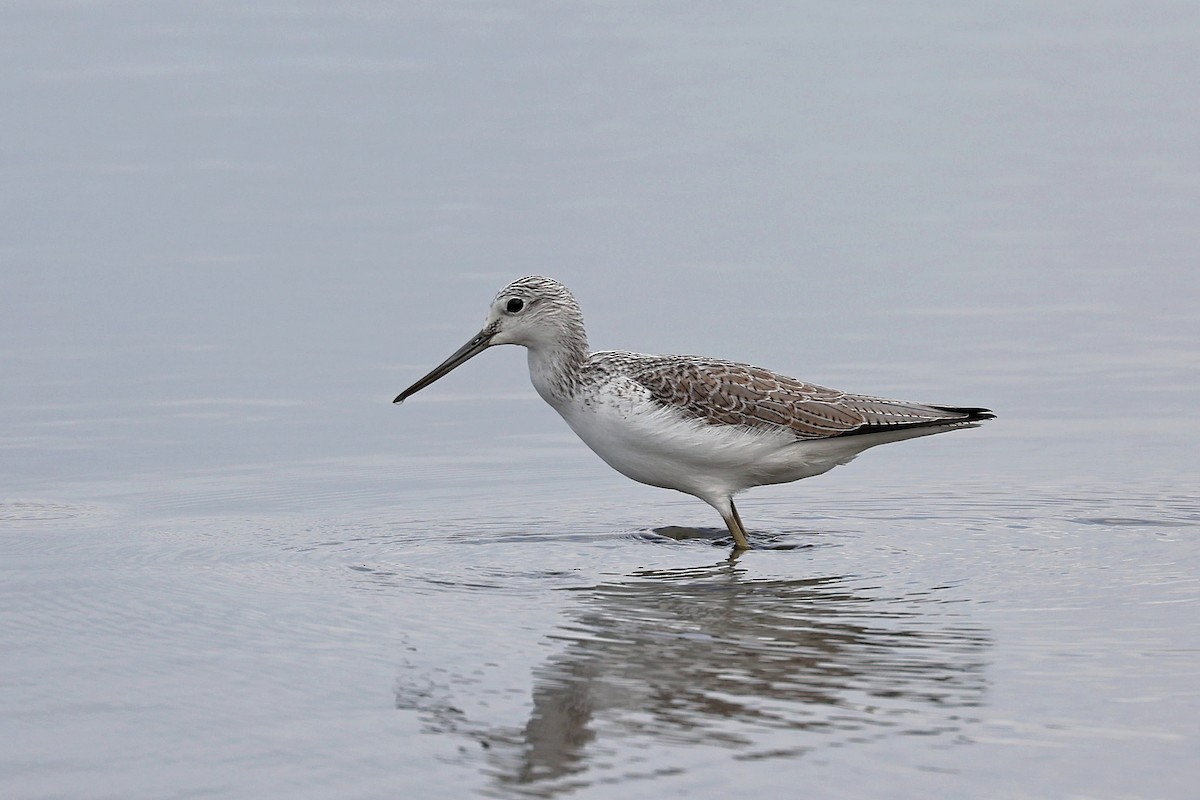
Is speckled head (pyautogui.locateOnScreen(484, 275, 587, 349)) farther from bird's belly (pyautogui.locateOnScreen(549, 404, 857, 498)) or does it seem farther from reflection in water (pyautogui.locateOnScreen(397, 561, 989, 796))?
reflection in water (pyautogui.locateOnScreen(397, 561, 989, 796))

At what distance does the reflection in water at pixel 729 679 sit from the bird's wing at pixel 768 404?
1.61m

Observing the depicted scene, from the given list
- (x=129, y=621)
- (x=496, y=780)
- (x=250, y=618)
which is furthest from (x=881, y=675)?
(x=129, y=621)

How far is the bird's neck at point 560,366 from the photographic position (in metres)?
11.1

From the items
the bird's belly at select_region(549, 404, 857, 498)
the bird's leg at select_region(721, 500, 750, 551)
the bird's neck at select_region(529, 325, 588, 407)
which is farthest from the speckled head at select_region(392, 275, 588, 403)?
the bird's leg at select_region(721, 500, 750, 551)

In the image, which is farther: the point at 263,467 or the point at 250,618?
the point at 263,467

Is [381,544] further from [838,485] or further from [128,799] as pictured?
[128,799]

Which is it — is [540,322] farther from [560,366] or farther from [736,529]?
[736,529]

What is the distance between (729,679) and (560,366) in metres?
4.06

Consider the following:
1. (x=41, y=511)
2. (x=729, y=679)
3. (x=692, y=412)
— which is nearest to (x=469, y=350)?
(x=692, y=412)

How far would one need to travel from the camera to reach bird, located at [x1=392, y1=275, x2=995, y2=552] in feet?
35.7

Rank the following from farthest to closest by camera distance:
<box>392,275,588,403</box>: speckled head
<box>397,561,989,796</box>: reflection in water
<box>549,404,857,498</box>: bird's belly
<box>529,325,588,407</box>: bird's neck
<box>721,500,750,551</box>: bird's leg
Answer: <box>392,275,588,403</box>: speckled head, <box>529,325,588,407</box>: bird's neck, <box>721,500,750,551</box>: bird's leg, <box>549,404,857,498</box>: bird's belly, <box>397,561,989,796</box>: reflection in water

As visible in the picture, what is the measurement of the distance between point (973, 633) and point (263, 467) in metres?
6.24

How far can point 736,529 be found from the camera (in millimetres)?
11062

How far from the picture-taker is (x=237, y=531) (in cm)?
1099
